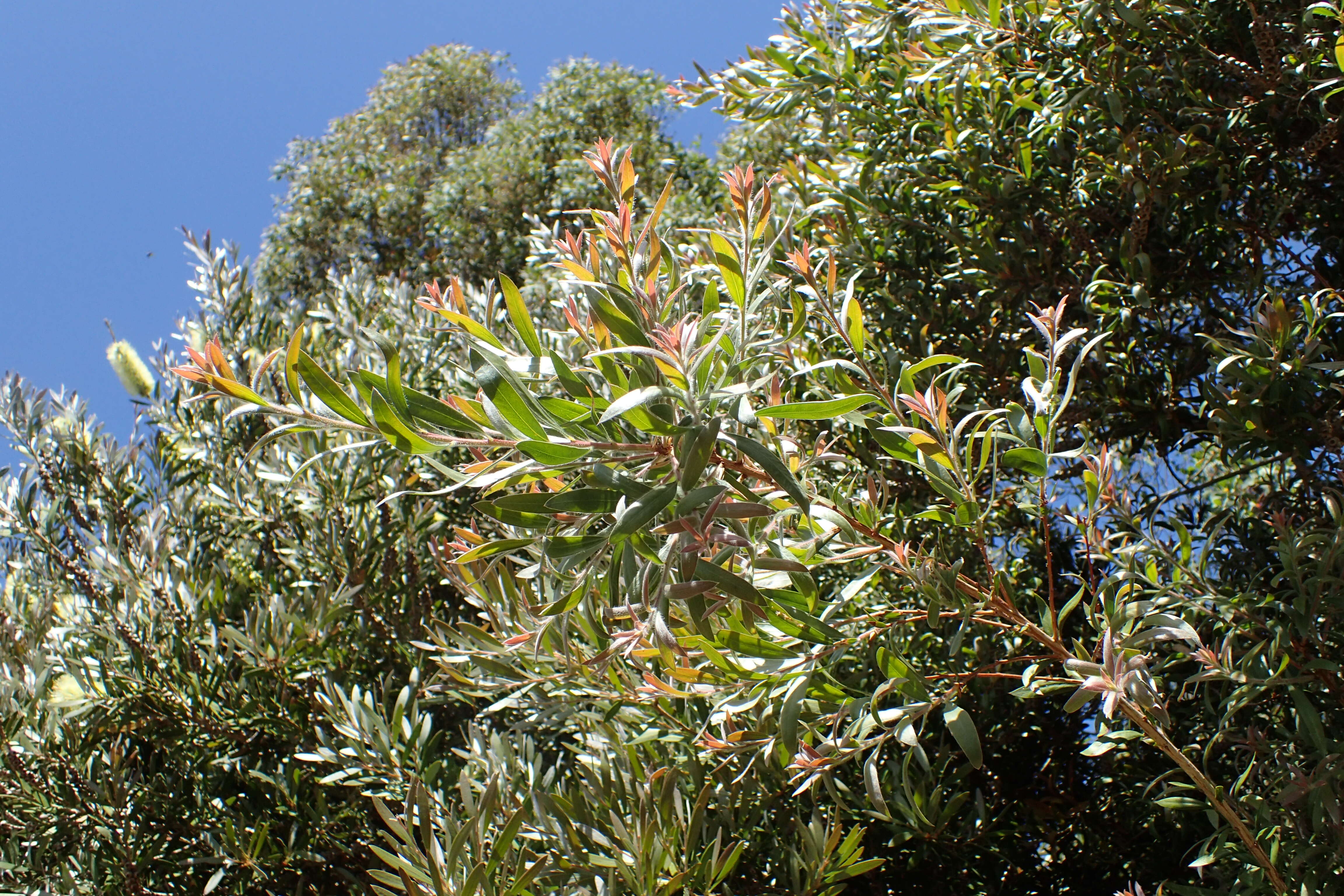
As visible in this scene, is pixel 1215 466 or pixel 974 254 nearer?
pixel 974 254

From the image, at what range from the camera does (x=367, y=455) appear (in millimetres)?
3270

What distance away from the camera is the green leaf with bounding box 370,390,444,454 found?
1.25m

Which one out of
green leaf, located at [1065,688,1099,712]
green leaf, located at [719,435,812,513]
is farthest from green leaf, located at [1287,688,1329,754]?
green leaf, located at [719,435,812,513]

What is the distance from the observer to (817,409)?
1383 millimetres

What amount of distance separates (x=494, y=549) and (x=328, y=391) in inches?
14.0

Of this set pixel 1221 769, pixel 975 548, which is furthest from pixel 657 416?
pixel 1221 769

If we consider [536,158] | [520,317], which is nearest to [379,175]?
[536,158]

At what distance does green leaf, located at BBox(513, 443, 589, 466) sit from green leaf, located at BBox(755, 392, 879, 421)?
0.30 meters

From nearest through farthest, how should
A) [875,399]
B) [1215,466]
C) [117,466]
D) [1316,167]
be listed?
1. [875,399]
2. [1316,167]
3. [117,466]
4. [1215,466]

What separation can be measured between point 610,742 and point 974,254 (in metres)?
1.95

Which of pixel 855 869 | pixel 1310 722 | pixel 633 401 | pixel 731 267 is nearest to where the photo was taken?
pixel 633 401

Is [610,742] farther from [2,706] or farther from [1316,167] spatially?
[1316,167]

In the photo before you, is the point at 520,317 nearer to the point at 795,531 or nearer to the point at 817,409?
the point at 817,409

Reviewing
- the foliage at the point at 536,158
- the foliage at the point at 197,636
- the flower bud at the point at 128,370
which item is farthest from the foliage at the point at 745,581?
the foliage at the point at 536,158
